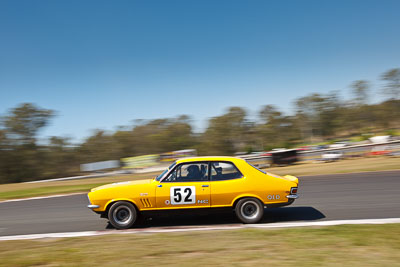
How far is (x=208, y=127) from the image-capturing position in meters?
55.6

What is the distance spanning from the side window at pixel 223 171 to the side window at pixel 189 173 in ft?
0.57

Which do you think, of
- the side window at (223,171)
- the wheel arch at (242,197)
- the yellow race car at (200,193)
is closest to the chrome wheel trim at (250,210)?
the yellow race car at (200,193)

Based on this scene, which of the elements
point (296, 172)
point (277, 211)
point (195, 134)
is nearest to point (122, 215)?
point (277, 211)

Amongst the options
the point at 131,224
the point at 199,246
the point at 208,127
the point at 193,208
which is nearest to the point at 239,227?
the point at 193,208

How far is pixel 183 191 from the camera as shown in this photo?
6.60 meters

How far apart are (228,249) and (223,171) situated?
2156mm

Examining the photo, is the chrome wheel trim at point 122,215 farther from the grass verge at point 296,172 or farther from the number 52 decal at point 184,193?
the grass verge at point 296,172

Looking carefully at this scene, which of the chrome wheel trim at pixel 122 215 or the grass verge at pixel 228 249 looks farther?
the chrome wheel trim at pixel 122 215

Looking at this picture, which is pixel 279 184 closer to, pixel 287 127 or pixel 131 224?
pixel 131 224

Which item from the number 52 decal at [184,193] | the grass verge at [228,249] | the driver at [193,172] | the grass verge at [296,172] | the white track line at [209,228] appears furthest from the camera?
the grass verge at [296,172]

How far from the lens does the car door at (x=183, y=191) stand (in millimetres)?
6605

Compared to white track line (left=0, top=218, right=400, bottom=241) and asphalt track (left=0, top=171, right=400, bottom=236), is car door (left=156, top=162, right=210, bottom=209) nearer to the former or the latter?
white track line (left=0, top=218, right=400, bottom=241)

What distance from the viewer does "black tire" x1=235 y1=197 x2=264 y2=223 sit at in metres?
6.66

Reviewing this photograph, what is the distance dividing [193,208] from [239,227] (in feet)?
3.39
